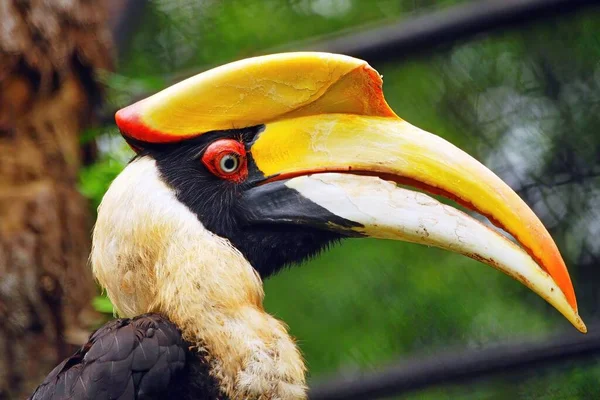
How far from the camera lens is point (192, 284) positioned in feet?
6.66

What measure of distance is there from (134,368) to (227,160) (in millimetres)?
502

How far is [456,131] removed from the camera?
3.46m

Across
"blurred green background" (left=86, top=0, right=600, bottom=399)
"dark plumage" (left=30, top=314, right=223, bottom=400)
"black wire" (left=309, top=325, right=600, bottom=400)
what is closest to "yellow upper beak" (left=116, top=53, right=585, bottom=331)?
"dark plumage" (left=30, top=314, right=223, bottom=400)

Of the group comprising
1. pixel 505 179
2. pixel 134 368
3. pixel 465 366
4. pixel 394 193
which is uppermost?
pixel 394 193

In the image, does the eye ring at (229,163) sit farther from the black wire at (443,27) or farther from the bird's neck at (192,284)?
the black wire at (443,27)

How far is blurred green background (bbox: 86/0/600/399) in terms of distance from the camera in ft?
10.4

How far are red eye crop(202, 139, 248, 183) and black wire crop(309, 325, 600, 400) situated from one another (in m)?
1.20

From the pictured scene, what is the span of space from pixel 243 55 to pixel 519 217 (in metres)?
2.17

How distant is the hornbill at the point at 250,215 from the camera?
6.29 feet

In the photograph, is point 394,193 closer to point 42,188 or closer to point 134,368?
point 134,368

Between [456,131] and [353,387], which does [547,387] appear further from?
[456,131]

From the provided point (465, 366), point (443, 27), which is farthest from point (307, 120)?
point (465, 366)

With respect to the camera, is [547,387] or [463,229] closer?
[463,229]

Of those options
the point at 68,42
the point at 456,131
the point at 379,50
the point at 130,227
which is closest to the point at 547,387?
the point at 456,131
